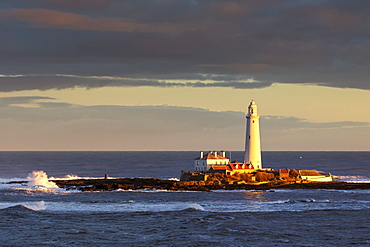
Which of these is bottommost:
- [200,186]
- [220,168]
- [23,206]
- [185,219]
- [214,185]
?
[185,219]

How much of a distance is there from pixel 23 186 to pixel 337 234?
46640mm

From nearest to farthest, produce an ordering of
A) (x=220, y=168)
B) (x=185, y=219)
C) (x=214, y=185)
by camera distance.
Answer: (x=185, y=219) → (x=214, y=185) → (x=220, y=168)

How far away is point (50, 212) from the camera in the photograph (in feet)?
152

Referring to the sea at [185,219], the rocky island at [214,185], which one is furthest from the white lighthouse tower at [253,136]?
the sea at [185,219]

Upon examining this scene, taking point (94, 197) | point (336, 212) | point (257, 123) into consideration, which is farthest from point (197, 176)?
point (336, 212)

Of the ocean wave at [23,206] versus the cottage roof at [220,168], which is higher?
the cottage roof at [220,168]

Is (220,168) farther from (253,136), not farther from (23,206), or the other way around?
(23,206)

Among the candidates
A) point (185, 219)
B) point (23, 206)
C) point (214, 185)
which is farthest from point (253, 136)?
point (185, 219)

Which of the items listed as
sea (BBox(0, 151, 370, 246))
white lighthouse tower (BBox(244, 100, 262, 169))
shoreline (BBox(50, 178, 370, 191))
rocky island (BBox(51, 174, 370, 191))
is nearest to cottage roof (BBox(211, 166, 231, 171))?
rocky island (BBox(51, 174, 370, 191))

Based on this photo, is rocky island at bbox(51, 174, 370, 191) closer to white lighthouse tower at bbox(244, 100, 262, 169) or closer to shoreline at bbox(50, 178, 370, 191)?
shoreline at bbox(50, 178, 370, 191)

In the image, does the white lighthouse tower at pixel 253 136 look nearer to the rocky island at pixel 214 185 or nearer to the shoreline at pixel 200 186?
the rocky island at pixel 214 185

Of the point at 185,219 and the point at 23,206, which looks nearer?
the point at 185,219

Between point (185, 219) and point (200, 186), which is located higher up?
point (200, 186)

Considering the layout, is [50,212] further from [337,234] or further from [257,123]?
[257,123]
